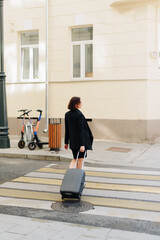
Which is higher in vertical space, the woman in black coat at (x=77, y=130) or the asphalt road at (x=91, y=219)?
the woman in black coat at (x=77, y=130)

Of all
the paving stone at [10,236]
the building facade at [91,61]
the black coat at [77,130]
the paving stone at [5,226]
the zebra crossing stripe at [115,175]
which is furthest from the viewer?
the building facade at [91,61]

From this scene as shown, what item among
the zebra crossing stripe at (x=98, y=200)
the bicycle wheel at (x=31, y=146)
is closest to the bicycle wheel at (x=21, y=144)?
the bicycle wheel at (x=31, y=146)

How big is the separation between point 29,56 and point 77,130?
8.93 metres

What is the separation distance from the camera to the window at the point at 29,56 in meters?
14.0

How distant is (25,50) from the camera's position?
1418cm

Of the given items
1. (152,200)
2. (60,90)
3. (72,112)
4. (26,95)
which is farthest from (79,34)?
(152,200)

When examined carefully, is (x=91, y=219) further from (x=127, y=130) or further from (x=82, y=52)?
(x=82, y=52)

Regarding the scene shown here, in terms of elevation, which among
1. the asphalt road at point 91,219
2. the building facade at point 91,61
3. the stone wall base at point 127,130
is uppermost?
the building facade at point 91,61

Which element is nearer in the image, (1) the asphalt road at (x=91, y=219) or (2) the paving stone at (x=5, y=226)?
(2) the paving stone at (x=5, y=226)

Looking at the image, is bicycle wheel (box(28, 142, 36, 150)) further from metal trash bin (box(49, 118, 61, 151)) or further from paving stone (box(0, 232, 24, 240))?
paving stone (box(0, 232, 24, 240))

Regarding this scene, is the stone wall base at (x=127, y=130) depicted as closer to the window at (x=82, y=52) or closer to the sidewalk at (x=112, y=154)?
the sidewalk at (x=112, y=154)

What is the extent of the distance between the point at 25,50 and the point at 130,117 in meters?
5.56

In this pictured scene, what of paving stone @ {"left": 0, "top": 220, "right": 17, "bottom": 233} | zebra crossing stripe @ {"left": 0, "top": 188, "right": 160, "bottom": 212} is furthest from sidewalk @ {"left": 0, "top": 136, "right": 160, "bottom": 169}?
paving stone @ {"left": 0, "top": 220, "right": 17, "bottom": 233}

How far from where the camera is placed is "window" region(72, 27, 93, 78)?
42.5ft
